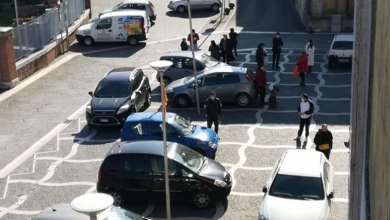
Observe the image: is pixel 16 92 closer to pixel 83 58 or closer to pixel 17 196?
pixel 83 58

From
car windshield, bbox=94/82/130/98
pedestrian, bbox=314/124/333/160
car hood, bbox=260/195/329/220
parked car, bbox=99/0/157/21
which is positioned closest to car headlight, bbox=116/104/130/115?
car windshield, bbox=94/82/130/98

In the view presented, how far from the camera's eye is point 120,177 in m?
15.6

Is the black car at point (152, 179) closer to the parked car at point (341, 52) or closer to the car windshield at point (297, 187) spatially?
the car windshield at point (297, 187)

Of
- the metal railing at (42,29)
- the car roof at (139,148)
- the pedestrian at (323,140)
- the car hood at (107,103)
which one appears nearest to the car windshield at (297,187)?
the pedestrian at (323,140)

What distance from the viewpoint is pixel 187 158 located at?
16.1m

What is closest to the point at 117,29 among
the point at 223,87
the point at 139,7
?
the point at 139,7

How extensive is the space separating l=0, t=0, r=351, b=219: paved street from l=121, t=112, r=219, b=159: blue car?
714 millimetres

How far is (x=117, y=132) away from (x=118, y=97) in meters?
1.35

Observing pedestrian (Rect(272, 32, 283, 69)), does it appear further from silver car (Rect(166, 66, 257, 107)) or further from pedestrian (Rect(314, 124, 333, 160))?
pedestrian (Rect(314, 124, 333, 160))

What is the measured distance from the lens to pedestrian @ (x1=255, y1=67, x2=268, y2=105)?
22967 mm

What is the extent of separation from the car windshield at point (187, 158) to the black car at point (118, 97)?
568 cm

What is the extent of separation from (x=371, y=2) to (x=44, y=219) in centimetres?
730

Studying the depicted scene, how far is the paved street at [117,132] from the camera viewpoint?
54.6 feet

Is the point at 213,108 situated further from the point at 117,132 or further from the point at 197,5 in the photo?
the point at 197,5
